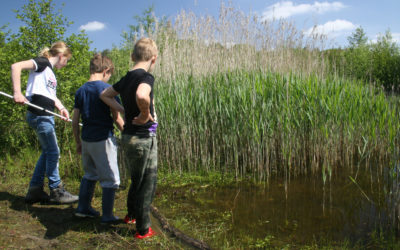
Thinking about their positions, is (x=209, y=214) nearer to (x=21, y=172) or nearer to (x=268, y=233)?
(x=268, y=233)

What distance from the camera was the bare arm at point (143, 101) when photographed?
1871 millimetres

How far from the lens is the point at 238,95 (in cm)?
414

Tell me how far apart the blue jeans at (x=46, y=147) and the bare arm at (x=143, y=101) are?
139cm

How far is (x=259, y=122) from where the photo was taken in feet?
13.1

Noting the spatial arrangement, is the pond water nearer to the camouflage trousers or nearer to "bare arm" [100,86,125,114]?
the camouflage trousers

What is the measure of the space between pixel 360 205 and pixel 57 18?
17.4 feet

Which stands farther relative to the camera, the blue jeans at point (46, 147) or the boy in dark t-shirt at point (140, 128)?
the blue jeans at point (46, 147)

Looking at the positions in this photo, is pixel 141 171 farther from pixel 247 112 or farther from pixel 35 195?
pixel 247 112

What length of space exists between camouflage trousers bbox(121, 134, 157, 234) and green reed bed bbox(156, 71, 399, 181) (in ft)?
6.59

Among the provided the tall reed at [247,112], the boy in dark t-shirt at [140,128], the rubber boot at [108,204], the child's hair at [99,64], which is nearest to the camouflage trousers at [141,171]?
the boy in dark t-shirt at [140,128]

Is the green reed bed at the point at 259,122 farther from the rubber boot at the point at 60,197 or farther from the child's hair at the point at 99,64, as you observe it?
the child's hair at the point at 99,64

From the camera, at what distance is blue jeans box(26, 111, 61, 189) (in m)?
2.88

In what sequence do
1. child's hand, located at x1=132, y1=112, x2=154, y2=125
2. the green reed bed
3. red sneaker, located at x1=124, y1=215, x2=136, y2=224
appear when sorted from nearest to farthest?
child's hand, located at x1=132, y1=112, x2=154, y2=125
red sneaker, located at x1=124, y1=215, x2=136, y2=224
the green reed bed

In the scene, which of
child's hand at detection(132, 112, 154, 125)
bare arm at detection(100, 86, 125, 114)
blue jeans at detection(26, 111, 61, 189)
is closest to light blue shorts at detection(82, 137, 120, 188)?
bare arm at detection(100, 86, 125, 114)
